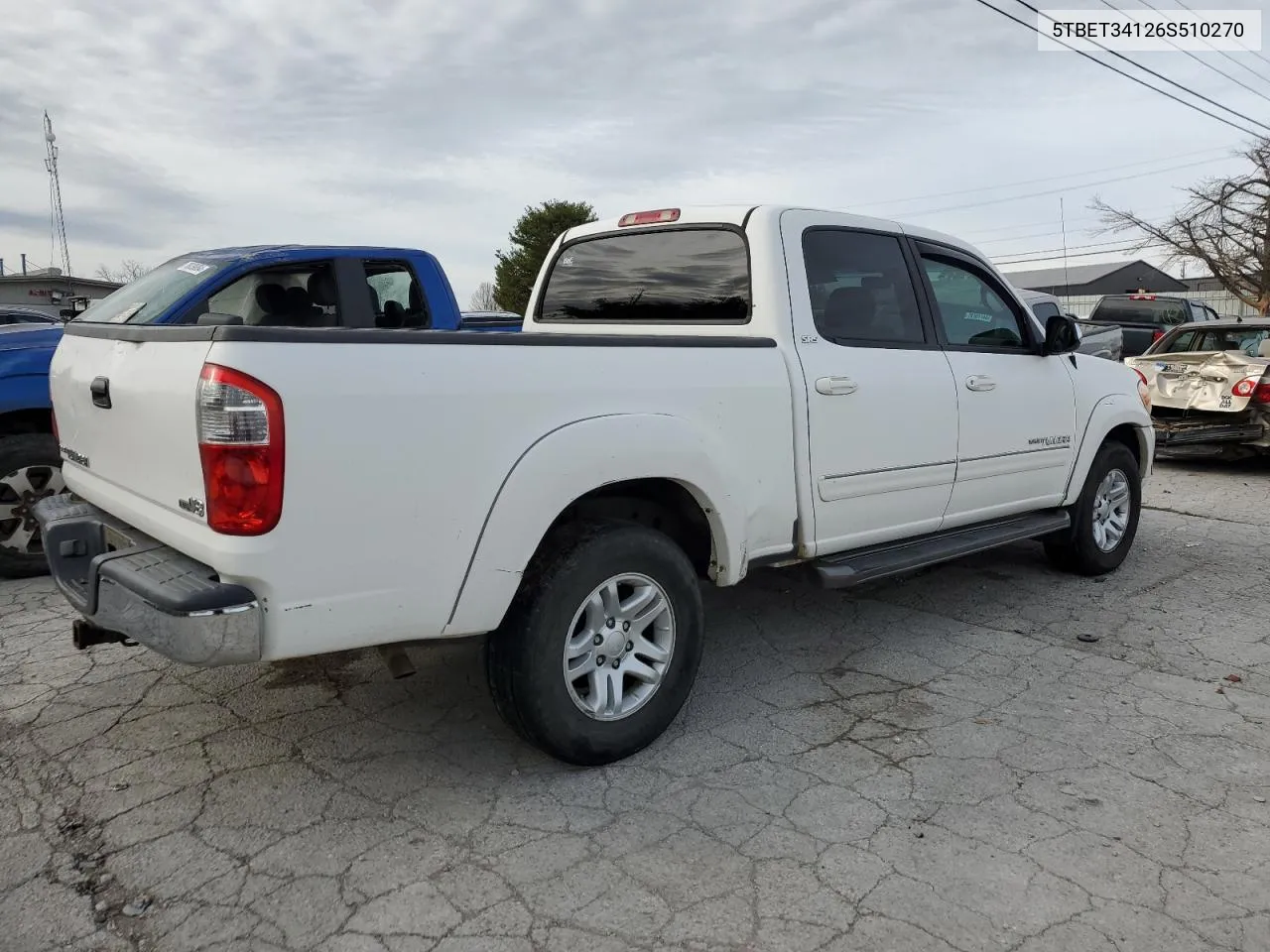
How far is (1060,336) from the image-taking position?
4984 millimetres

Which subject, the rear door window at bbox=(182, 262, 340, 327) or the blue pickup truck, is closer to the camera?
the blue pickup truck

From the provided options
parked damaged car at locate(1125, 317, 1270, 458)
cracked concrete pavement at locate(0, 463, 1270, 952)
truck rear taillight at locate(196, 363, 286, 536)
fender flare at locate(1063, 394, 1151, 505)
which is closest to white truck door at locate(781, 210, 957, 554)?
cracked concrete pavement at locate(0, 463, 1270, 952)

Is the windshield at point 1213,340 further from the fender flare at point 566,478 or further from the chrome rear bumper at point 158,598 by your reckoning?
the chrome rear bumper at point 158,598

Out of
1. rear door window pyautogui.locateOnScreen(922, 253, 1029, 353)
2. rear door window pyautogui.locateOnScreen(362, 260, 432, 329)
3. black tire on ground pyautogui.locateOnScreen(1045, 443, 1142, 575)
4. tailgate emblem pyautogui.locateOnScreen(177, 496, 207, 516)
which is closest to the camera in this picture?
tailgate emblem pyautogui.locateOnScreen(177, 496, 207, 516)

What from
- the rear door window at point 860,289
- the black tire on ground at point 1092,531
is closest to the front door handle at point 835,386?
the rear door window at point 860,289

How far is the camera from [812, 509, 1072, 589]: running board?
3859 millimetres

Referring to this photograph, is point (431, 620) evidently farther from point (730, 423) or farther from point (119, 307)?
point (119, 307)

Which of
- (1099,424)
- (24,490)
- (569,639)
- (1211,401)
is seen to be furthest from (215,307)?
(1211,401)

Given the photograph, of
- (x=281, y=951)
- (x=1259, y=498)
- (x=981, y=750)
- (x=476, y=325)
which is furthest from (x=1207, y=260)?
(x=281, y=951)

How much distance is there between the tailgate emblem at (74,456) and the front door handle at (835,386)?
2705mm

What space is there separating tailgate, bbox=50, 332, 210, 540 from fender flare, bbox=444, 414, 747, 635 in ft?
2.65

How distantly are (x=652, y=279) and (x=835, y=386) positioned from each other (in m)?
1.07

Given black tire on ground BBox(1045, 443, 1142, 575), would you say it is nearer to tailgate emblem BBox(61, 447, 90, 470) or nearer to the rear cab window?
the rear cab window

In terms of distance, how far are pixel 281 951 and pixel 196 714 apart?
1.59m
